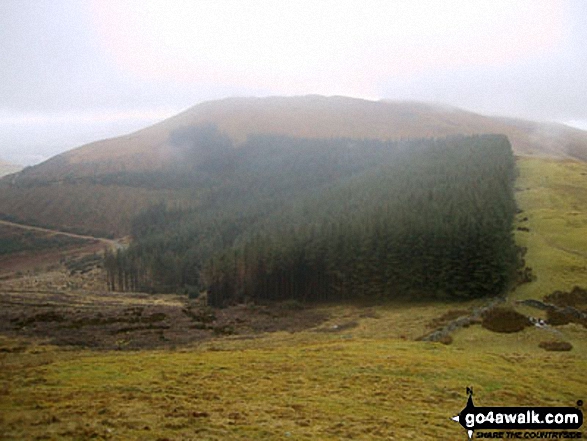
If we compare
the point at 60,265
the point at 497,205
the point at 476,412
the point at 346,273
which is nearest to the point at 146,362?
the point at 476,412

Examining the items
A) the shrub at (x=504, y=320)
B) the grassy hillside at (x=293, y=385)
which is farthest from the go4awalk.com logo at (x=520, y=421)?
the shrub at (x=504, y=320)

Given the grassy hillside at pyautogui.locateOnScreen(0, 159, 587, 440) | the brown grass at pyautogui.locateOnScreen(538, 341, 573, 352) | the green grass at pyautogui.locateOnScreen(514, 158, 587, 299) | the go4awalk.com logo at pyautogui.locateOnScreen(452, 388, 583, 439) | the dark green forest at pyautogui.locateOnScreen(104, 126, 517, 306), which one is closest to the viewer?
the grassy hillside at pyautogui.locateOnScreen(0, 159, 587, 440)

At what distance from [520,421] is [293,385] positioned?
1449 cm

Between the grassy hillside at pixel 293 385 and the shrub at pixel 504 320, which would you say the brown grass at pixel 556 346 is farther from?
the shrub at pixel 504 320

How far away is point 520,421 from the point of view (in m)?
25.7

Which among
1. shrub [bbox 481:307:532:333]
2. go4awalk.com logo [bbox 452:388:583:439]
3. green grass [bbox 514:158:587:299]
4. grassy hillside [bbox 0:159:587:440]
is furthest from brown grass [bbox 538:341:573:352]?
go4awalk.com logo [bbox 452:388:583:439]

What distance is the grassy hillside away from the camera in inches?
826

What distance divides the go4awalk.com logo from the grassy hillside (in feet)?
3.10

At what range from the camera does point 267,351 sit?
46438mm

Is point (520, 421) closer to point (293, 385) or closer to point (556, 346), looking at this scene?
point (293, 385)

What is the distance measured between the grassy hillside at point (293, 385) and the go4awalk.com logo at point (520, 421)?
944 mm

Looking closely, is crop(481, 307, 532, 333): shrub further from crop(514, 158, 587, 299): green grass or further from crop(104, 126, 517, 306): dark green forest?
crop(104, 126, 517, 306): dark green forest

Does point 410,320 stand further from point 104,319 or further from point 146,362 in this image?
point 104,319

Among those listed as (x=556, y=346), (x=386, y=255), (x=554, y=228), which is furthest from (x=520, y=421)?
(x=554, y=228)
